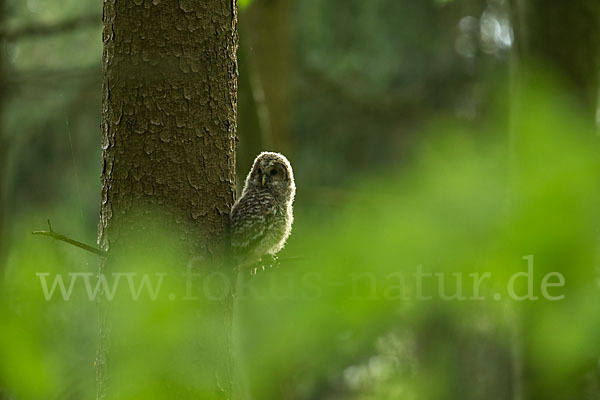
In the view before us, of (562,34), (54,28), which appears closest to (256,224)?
(562,34)

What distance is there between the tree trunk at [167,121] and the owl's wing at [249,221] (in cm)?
7

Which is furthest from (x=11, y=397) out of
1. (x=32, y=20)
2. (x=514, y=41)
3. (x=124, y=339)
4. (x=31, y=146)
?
(x=32, y=20)

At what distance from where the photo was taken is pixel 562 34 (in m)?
4.00

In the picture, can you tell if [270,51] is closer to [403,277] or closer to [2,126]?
[2,126]

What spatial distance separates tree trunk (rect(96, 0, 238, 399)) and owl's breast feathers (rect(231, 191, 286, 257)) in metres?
0.08

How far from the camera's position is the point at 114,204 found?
2.17m

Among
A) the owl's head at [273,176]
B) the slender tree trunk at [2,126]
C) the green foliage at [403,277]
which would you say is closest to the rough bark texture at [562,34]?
the owl's head at [273,176]

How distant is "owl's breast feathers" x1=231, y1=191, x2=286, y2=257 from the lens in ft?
7.83

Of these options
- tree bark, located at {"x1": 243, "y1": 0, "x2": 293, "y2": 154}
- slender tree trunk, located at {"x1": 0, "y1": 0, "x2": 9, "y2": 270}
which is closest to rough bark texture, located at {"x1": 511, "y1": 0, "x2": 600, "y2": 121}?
tree bark, located at {"x1": 243, "y1": 0, "x2": 293, "y2": 154}

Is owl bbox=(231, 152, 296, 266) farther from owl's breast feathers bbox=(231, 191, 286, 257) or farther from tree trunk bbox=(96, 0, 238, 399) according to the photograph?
tree trunk bbox=(96, 0, 238, 399)

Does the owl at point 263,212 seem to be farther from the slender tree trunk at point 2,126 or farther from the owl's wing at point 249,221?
the slender tree trunk at point 2,126

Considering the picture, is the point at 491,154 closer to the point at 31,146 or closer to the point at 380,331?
the point at 380,331

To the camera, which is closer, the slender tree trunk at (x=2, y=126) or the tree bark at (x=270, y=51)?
the slender tree trunk at (x=2, y=126)

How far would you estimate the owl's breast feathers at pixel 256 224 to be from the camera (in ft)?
7.83
